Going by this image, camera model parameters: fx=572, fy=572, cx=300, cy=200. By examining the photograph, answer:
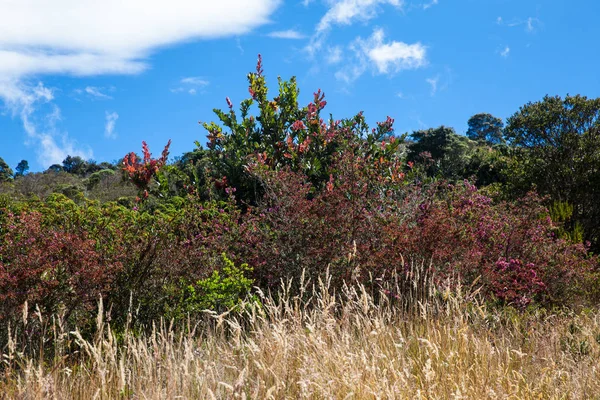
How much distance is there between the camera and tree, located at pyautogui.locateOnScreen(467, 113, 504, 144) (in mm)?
50906

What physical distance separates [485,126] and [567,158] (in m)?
39.3

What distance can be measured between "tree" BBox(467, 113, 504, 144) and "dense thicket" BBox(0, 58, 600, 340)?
37.8 metres

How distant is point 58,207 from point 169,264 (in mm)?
2402

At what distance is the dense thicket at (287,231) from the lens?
620 cm

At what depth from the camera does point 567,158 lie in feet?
47.4

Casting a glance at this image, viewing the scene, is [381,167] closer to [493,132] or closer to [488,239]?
[488,239]

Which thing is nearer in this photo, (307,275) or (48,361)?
(48,361)

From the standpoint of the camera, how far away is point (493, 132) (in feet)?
168

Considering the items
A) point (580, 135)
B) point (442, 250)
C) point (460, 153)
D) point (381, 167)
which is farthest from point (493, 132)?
point (442, 250)

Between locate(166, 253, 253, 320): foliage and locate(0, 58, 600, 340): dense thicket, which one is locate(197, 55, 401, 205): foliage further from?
locate(166, 253, 253, 320): foliage

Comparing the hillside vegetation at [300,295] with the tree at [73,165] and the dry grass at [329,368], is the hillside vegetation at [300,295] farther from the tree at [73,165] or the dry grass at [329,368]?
the tree at [73,165]

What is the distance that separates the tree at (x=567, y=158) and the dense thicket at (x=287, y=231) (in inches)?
1.4

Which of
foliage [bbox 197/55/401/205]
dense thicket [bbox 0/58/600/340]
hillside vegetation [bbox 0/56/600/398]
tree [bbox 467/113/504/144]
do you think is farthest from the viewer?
tree [bbox 467/113/504/144]

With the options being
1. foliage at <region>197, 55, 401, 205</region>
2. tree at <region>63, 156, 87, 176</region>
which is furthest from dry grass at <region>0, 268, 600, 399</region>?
tree at <region>63, 156, 87, 176</region>
